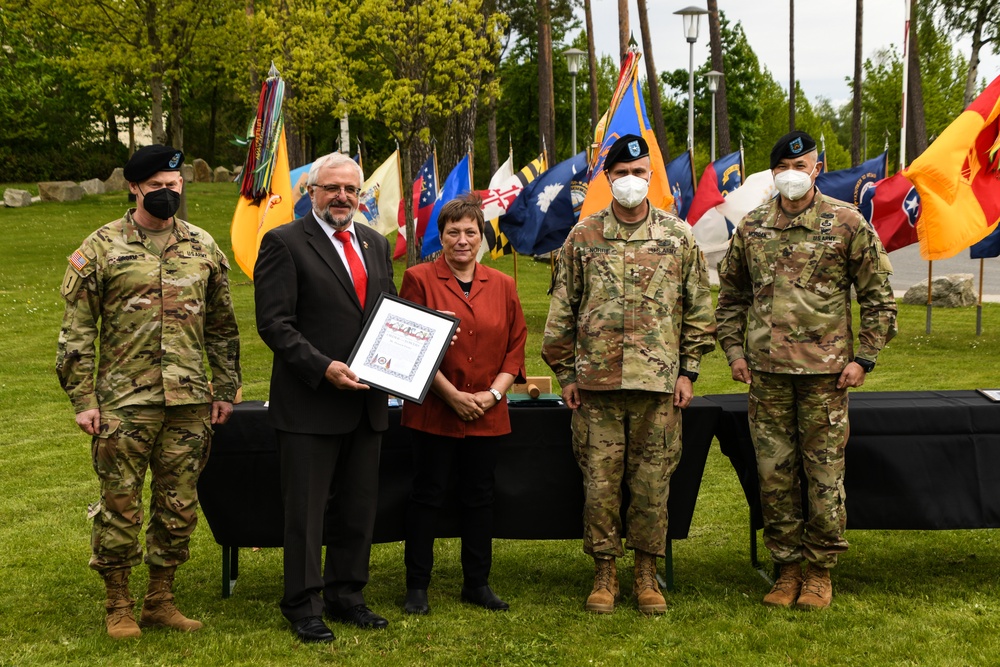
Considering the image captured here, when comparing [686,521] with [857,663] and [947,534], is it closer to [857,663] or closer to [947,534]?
[857,663]

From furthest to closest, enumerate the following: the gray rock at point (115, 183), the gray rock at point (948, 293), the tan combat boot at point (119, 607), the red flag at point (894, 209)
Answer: the gray rock at point (115, 183)
the gray rock at point (948, 293)
the red flag at point (894, 209)
the tan combat boot at point (119, 607)

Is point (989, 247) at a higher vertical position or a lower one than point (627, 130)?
lower

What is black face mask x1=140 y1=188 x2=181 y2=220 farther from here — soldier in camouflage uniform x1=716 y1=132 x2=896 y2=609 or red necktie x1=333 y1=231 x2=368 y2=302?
soldier in camouflage uniform x1=716 y1=132 x2=896 y2=609

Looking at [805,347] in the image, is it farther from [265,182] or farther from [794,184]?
[265,182]

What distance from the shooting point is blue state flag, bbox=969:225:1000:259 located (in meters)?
13.1

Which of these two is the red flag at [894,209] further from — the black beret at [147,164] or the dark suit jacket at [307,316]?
the black beret at [147,164]

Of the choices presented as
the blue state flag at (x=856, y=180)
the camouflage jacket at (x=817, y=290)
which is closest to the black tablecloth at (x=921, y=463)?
the camouflage jacket at (x=817, y=290)

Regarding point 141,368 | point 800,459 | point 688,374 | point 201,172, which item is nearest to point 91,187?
point 201,172

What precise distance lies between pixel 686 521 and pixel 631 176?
1.85 m

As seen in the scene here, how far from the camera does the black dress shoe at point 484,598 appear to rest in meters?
5.28

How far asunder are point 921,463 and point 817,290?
45.3 inches

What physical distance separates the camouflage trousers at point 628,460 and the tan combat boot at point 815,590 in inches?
28.6

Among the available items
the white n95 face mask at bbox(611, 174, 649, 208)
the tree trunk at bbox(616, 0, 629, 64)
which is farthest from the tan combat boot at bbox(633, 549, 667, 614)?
the tree trunk at bbox(616, 0, 629, 64)

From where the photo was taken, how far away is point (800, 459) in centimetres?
523
